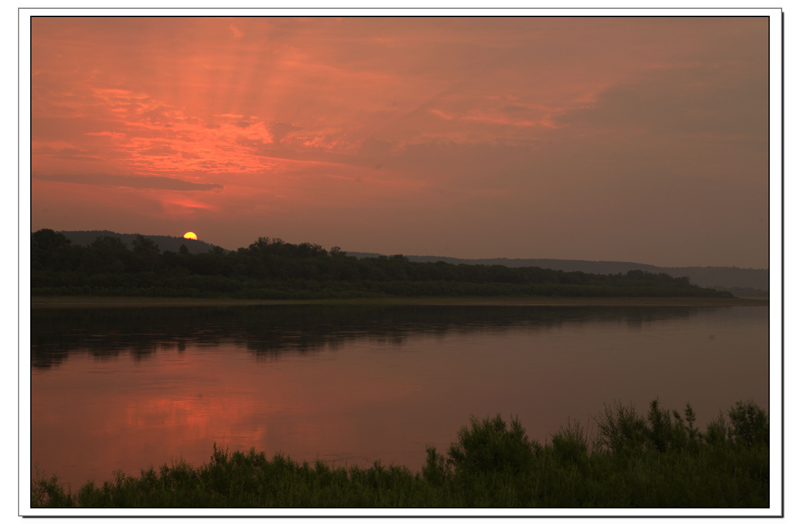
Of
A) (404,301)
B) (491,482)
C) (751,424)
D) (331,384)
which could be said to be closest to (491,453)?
(491,482)

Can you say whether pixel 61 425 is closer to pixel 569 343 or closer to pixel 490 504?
pixel 490 504

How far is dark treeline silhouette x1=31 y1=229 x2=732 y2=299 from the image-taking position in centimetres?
6253

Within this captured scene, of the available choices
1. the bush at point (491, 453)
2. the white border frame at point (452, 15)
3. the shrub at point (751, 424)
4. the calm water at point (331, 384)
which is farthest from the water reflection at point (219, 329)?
the white border frame at point (452, 15)

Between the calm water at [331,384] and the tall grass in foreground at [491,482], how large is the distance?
7.31 ft

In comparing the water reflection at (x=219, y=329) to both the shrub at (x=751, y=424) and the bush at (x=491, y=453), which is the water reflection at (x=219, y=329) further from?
the shrub at (x=751, y=424)

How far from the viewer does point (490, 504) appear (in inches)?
286

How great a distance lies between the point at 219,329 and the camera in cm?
3562

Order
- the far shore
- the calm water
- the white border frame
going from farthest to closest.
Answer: the far shore < the calm water < the white border frame

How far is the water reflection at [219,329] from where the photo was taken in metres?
27.0

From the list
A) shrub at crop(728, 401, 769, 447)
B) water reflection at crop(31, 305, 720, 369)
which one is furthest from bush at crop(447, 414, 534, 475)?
water reflection at crop(31, 305, 720, 369)

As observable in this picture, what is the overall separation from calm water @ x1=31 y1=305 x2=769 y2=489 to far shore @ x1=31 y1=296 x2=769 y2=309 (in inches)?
827

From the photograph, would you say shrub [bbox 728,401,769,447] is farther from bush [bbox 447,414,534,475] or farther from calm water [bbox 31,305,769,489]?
calm water [bbox 31,305,769,489]
